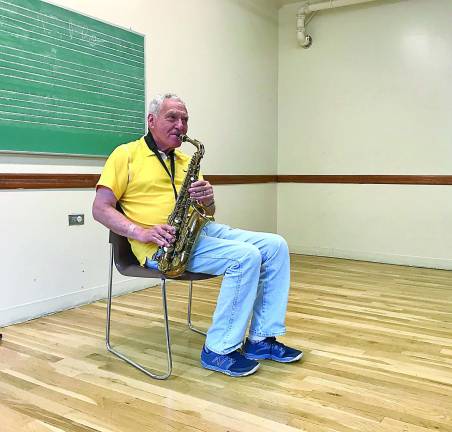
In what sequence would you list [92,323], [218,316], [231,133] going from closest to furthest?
1. [218,316]
2. [92,323]
3. [231,133]

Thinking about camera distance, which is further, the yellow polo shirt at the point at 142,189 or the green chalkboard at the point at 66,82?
the green chalkboard at the point at 66,82

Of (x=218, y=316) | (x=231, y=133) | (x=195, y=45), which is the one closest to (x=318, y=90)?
(x=231, y=133)

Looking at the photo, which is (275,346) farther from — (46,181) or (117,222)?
(46,181)

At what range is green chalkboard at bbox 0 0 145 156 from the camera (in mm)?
2812

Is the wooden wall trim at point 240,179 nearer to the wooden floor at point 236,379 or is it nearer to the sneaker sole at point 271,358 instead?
the wooden floor at point 236,379

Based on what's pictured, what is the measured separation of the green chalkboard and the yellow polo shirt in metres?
0.97

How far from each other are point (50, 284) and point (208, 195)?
1449 millimetres

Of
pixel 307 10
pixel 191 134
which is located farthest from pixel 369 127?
pixel 191 134

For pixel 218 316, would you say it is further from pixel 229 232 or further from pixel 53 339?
pixel 53 339

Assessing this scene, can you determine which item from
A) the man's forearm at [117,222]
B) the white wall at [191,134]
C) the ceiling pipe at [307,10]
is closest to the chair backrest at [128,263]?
the man's forearm at [117,222]

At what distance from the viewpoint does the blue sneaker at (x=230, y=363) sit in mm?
2121

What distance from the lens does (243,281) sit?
6.90 ft

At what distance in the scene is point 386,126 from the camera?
4.96 meters

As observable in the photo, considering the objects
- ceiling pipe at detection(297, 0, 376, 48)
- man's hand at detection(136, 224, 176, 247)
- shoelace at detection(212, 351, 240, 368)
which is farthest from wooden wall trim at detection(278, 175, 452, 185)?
man's hand at detection(136, 224, 176, 247)
